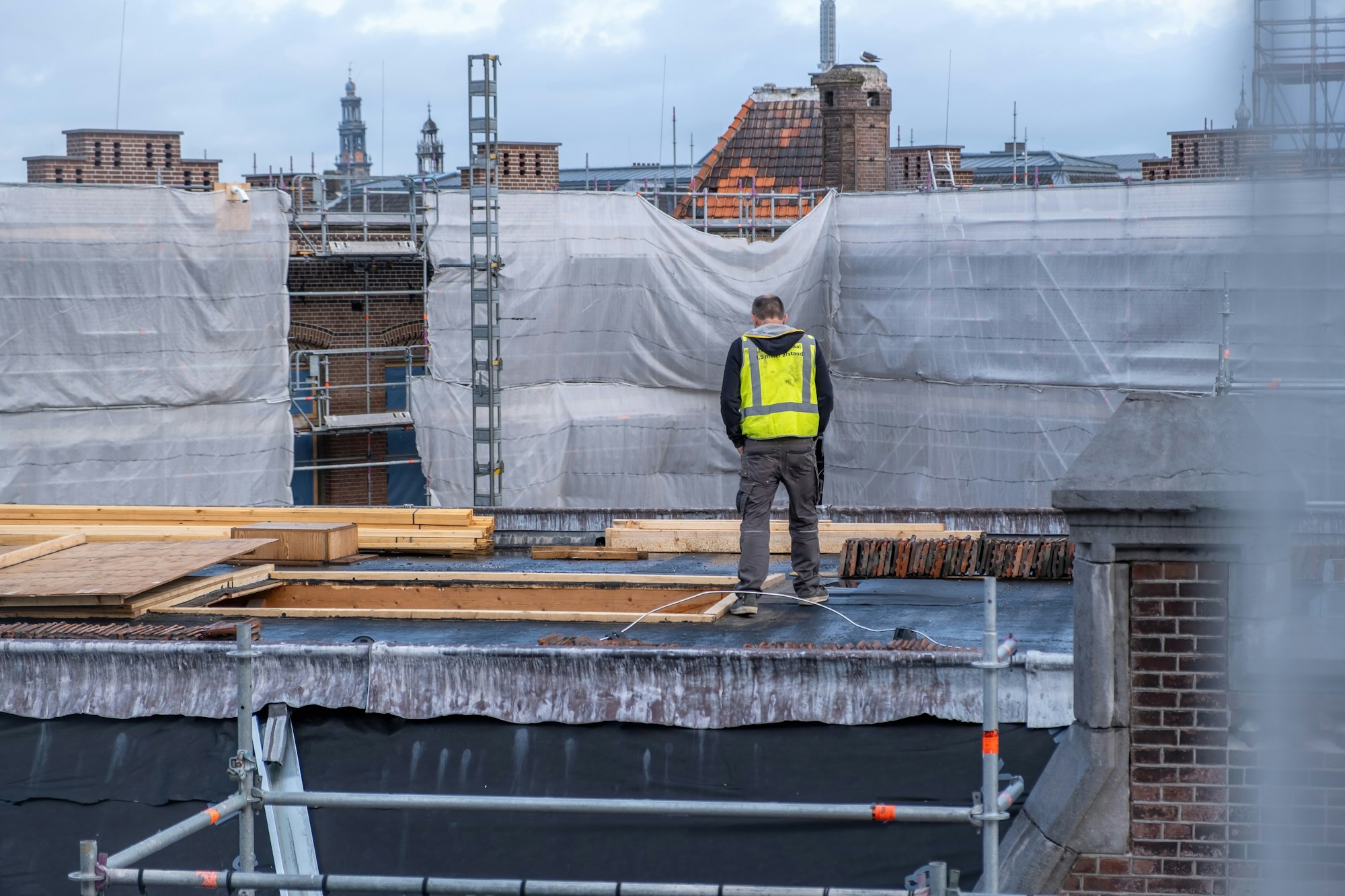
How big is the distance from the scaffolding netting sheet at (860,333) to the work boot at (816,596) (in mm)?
8992

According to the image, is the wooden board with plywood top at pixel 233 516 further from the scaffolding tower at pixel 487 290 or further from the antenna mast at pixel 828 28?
the antenna mast at pixel 828 28

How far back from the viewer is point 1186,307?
1530 cm

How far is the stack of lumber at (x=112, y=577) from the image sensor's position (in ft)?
22.2

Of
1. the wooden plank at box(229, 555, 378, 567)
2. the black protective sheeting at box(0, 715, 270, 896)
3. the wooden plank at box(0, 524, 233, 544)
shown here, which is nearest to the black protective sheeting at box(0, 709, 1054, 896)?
the black protective sheeting at box(0, 715, 270, 896)

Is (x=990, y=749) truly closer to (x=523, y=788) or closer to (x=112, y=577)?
(x=523, y=788)

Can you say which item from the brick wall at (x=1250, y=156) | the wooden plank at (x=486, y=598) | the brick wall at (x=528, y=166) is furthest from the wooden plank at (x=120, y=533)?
the brick wall at (x=528, y=166)

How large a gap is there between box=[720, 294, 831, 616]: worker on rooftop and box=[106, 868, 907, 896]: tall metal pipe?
280 centimetres

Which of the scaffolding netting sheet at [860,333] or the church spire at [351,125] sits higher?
the church spire at [351,125]

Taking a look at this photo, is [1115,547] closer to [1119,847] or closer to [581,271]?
[1119,847]

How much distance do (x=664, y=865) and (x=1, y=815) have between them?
2.84m

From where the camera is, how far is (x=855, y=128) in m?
24.7

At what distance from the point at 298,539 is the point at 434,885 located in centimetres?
483

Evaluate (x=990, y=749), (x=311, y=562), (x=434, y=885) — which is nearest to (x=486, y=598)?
(x=311, y=562)

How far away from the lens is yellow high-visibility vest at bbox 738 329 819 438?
673 cm
